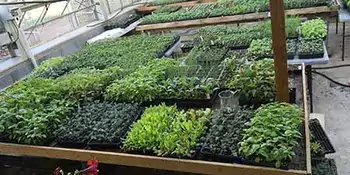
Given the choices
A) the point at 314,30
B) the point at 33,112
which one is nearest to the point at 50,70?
the point at 33,112

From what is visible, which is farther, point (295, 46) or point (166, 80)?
point (295, 46)

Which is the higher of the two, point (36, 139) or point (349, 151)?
point (36, 139)

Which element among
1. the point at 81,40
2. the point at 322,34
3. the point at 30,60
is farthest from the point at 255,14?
the point at 30,60

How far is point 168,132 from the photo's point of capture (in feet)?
7.91

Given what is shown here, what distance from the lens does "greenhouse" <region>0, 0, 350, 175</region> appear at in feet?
7.13

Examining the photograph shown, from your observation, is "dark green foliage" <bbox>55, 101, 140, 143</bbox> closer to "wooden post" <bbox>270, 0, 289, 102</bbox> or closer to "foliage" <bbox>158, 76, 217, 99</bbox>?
"foliage" <bbox>158, 76, 217, 99</bbox>

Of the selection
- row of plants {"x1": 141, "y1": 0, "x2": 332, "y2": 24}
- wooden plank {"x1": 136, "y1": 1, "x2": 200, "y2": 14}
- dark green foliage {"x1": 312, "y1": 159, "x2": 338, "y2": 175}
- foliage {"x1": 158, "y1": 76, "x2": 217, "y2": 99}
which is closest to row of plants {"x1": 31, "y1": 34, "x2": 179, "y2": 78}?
foliage {"x1": 158, "y1": 76, "x2": 217, "y2": 99}

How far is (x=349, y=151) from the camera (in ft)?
10.3

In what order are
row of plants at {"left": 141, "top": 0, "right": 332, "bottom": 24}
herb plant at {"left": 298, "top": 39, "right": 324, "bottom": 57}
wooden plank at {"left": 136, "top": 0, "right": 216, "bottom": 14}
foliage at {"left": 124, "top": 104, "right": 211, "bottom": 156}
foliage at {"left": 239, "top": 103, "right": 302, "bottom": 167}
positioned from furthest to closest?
wooden plank at {"left": 136, "top": 0, "right": 216, "bottom": 14}, row of plants at {"left": 141, "top": 0, "right": 332, "bottom": 24}, herb plant at {"left": 298, "top": 39, "right": 324, "bottom": 57}, foliage at {"left": 124, "top": 104, "right": 211, "bottom": 156}, foliage at {"left": 239, "top": 103, "right": 302, "bottom": 167}

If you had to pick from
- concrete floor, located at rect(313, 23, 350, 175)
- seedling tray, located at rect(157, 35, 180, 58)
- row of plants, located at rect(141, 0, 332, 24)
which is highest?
row of plants, located at rect(141, 0, 332, 24)

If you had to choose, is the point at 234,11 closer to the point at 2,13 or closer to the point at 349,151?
the point at 349,151

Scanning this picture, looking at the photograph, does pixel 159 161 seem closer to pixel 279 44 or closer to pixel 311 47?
pixel 279 44

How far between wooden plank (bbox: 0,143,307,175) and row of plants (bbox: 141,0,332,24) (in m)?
3.91

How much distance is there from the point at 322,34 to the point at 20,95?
3604 mm
